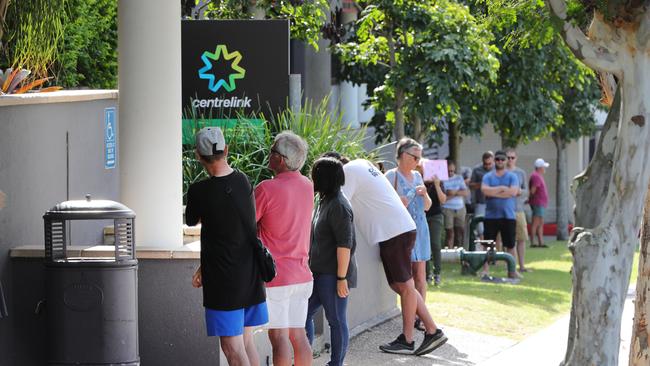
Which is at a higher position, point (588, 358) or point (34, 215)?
point (34, 215)

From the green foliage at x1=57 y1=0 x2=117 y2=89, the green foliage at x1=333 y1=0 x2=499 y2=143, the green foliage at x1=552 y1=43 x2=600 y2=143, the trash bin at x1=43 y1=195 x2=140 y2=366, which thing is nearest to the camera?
the trash bin at x1=43 y1=195 x2=140 y2=366

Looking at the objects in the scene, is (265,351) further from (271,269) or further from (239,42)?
(239,42)

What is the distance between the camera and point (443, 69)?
56.5 ft

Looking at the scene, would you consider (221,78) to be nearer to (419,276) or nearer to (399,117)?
(419,276)

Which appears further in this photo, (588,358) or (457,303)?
(457,303)

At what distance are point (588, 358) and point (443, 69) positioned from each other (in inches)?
375

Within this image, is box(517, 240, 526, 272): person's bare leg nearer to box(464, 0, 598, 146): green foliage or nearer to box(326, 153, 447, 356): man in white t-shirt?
box(464, 0, 598, 146): green foliage

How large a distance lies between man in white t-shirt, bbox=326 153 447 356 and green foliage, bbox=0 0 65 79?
3.01 m

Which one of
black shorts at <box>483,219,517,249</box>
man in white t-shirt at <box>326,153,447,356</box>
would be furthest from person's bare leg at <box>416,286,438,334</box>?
black shorts at <box>483,219,517,249</box>

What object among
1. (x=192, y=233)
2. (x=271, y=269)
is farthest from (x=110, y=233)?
(x=271, y=269)

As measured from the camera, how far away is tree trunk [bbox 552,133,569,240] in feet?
99.2

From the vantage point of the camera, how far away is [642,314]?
8.74 m

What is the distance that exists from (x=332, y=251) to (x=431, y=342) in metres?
2.04

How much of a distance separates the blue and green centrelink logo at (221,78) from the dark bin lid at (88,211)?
14.7ft
